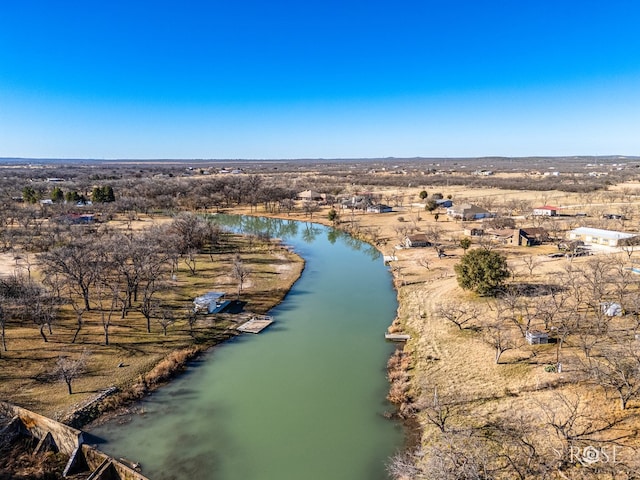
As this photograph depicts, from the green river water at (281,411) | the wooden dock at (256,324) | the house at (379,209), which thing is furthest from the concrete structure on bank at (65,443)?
the house at (379,209)

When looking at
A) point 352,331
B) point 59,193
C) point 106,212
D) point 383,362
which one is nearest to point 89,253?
point 352,331

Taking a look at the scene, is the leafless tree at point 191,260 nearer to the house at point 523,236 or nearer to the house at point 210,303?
the house at point 210,303

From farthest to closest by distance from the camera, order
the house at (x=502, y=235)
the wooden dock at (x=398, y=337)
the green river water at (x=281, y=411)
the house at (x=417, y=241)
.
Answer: the house at (x=502, y=235), the house at (x=417, y=241), the wooden dock at (x=398, y=337), the green river water at (x=281, y=411)

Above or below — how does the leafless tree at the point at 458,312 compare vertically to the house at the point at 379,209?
below

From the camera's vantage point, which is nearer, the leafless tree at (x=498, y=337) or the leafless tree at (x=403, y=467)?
the leafless tree at (x=403, y=467)

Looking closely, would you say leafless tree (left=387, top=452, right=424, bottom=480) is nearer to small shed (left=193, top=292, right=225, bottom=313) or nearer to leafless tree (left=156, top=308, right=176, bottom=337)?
leafless tree (left=156, top=308, right=176, bottom=337)
